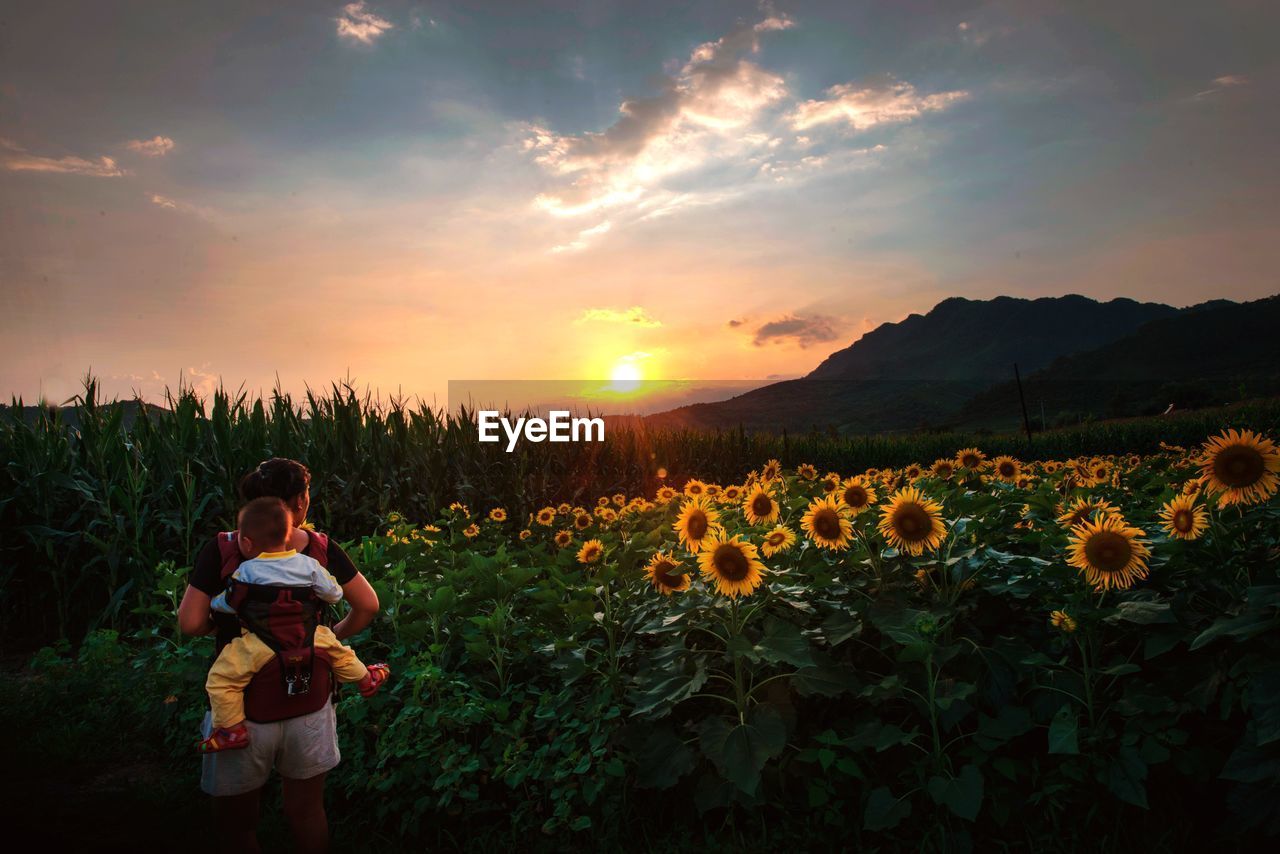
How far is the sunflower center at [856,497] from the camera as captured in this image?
4.29 metres

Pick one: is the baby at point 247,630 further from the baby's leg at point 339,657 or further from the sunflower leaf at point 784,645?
the sunflower leaf at point 784,645

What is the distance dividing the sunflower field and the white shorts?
0.87 m

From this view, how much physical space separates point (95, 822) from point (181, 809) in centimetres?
44

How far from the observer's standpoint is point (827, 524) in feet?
12.8

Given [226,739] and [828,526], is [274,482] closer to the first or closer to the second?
[226,739]

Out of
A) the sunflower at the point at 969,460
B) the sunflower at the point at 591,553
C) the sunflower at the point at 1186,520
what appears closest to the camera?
the sunflower at the point at 1186,520

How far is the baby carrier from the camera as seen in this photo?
10.4ft

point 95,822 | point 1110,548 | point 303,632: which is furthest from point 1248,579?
point 95,822

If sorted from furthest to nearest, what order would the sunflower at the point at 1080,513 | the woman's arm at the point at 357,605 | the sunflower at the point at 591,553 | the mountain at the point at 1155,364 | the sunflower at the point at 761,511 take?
the mountain at the point at 1155,364, the sunflower at the point at 591,553, the sunflower at the point at 761,511, the sunflower at the point at 1080,513, the woman's arm at the point at 357,605

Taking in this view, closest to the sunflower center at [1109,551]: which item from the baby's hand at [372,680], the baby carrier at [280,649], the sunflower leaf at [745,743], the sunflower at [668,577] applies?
the sunflower leaf at [745,743]

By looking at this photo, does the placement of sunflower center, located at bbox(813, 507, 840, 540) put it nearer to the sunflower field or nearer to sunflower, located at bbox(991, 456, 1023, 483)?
the sunflower field

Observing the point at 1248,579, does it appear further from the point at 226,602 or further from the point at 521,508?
the point at 521,508

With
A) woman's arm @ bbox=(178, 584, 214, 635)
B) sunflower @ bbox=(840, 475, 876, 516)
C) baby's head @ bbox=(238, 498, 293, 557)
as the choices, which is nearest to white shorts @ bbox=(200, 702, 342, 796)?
woman's arm @ bbox=(178, 584, 214, 635)

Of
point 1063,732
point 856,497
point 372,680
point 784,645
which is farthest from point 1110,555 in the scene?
point 372,680
